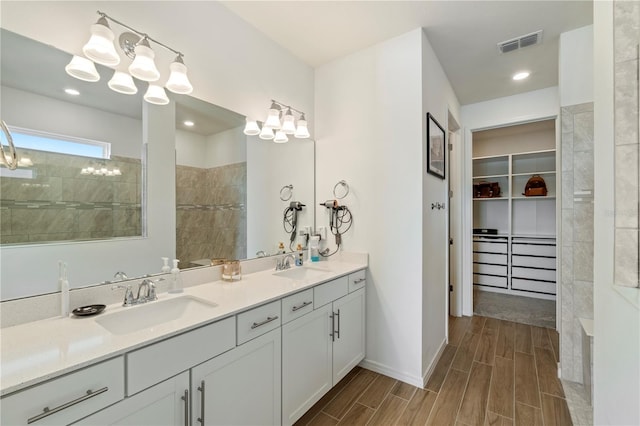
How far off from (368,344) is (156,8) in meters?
2.79

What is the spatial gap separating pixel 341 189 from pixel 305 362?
1.46 metres

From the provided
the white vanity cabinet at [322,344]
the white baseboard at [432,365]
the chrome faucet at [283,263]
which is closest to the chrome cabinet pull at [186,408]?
the white vanity cabinet at [322,344]

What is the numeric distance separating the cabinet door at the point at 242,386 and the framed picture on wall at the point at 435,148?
179 centimetres

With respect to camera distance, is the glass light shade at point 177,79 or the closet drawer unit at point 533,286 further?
the closet drawer unit at point 533,286

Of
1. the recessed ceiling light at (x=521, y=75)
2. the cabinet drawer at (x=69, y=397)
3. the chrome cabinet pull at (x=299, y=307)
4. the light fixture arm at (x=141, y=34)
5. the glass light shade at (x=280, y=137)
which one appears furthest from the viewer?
the recessed ceiling light at (x=521, y=75)

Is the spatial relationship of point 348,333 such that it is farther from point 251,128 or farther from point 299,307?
point 251,128

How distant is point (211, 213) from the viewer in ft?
Answer: 6.14

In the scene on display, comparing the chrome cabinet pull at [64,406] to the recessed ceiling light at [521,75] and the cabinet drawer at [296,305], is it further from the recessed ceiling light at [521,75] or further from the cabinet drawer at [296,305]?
the recessed ceiling light at [521,75]

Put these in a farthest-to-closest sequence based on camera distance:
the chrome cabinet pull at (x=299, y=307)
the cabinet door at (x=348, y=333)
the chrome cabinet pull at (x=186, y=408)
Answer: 1. the cabinet door at (x=348, y=333)
2. the chrome cabinet pull at (x=299, y=307)
3. the chrome cabinet pull at (x=186, y=408)

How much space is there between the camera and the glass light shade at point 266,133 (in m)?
2.22

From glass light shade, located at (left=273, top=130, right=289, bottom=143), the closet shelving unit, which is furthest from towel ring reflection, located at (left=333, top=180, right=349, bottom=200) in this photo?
the closet shelving unit

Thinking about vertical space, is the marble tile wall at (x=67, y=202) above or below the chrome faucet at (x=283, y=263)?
above

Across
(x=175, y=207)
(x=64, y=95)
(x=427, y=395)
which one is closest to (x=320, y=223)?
(x=175, y=207)

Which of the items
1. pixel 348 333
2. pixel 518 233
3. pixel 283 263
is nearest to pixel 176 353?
pixel 283 263
